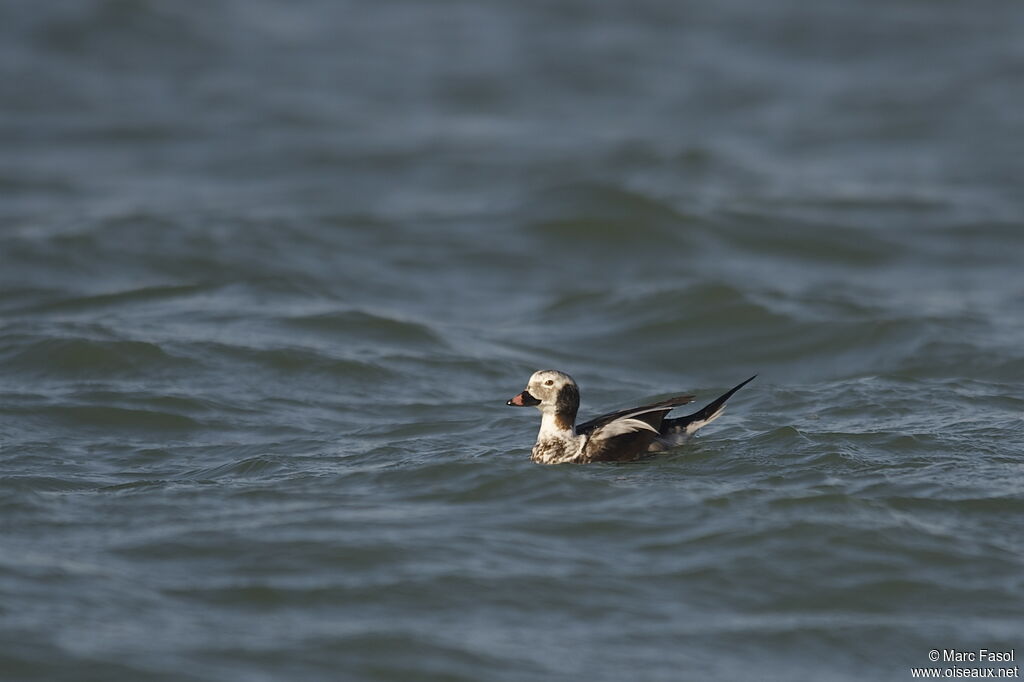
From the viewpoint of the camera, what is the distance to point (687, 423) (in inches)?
376

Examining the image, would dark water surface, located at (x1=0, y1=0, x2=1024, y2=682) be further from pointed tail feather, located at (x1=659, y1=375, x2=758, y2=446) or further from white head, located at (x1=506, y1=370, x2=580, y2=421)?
white head, located at (x1=506, y1=370, x2=580, y2=421)

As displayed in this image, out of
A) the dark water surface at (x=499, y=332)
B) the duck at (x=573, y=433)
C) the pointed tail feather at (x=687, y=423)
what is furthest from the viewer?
the pointed tail feather at (x=687, y=423)

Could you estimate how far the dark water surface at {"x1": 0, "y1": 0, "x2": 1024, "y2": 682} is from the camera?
718 centimetres

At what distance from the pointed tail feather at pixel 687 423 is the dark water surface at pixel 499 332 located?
0.17 m

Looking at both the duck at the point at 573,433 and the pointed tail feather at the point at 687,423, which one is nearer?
the duck at the point at 573,433

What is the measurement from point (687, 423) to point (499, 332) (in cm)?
429

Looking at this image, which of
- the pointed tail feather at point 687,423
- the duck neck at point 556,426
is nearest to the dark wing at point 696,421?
the pointed tail feather at point 687,423

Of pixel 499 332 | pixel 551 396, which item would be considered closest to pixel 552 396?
pixel 551 396

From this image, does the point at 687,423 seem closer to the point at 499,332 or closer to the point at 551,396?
the point at 551,396

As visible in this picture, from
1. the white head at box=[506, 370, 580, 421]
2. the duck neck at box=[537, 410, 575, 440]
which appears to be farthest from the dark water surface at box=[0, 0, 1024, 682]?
the white head at box=[506, 370, 580, 421]

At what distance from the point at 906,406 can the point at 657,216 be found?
7374 millimetres

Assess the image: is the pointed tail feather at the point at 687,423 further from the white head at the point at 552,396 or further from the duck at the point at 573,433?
the white head at the point at 552,396

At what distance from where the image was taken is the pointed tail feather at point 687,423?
30.8 ft

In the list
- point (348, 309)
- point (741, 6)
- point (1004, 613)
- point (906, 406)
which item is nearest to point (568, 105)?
point (741, 6)
